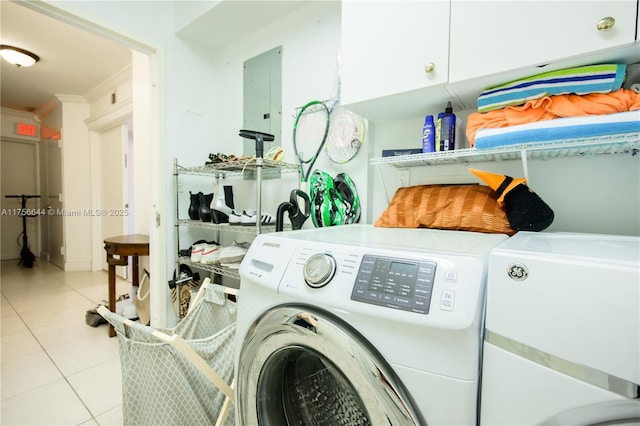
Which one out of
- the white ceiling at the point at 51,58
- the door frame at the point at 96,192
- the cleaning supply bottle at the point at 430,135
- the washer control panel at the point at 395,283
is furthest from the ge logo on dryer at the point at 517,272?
the door frame at the point at 96,192

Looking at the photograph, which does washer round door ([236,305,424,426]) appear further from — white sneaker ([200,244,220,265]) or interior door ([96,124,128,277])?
interior door ([96,124,128,277])

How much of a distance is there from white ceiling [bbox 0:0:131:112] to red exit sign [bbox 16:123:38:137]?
0.55 m

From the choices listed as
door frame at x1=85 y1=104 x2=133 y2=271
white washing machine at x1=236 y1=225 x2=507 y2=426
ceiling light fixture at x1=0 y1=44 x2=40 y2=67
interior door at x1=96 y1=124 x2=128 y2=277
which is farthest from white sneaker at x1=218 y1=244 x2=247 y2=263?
door frame at x1=85 y1=104 x2=133 y2=271

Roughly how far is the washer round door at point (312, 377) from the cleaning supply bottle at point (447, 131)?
0.82 meters

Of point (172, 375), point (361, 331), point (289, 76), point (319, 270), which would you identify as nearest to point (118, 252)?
point (172, 375)

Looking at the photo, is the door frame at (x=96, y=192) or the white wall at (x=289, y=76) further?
the door frame at (x=96, y=192)

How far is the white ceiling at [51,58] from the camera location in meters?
2.40

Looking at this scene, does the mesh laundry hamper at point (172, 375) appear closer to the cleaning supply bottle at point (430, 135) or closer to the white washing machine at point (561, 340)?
the white washing machine at point (561, 340)

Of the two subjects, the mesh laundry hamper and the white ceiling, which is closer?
the mesh laundry hamper

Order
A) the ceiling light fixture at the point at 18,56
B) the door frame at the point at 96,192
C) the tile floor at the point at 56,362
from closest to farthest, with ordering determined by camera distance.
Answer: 1. the tile floor at the point at 56,362
2. the ceiling light fixture at the point at 18,56
3. the door frame at the point at 96,192

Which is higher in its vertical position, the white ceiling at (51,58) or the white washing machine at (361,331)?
the white ceiling at (51,58)

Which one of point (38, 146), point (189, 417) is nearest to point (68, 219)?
point (38, 146)

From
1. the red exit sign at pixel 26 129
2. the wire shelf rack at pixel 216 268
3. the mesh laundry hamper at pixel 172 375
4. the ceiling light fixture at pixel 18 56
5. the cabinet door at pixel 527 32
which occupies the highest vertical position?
the ceiling light fixture at pixel 18 56

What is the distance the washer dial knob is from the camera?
0.64 m
